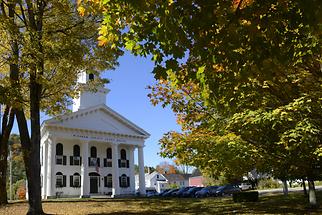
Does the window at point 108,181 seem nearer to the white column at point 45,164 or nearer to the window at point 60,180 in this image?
the window at point 60,180

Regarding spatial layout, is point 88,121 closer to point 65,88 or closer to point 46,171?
point 46,171

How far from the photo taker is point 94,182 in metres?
45.9

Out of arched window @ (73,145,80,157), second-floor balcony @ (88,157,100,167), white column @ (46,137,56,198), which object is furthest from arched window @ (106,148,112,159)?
white column @ (46,137,56,198)

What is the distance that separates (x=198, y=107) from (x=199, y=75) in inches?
256

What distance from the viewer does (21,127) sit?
16156mm

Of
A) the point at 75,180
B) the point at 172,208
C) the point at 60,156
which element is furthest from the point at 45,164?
the point at 172,208

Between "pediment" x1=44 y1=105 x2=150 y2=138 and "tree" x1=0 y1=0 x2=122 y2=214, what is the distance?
79.2 ft

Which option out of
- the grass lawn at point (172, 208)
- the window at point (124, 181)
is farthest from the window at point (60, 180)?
the grass lawn at point (172, 208)

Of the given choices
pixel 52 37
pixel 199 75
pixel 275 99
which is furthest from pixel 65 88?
pixel 199 75

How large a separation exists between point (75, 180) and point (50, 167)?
4.40 m

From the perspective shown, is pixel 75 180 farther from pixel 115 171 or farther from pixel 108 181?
pixel 115 171

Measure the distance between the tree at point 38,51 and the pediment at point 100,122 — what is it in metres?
24.1

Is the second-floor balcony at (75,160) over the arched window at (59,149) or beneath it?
beneath

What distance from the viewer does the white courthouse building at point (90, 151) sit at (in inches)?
1656
